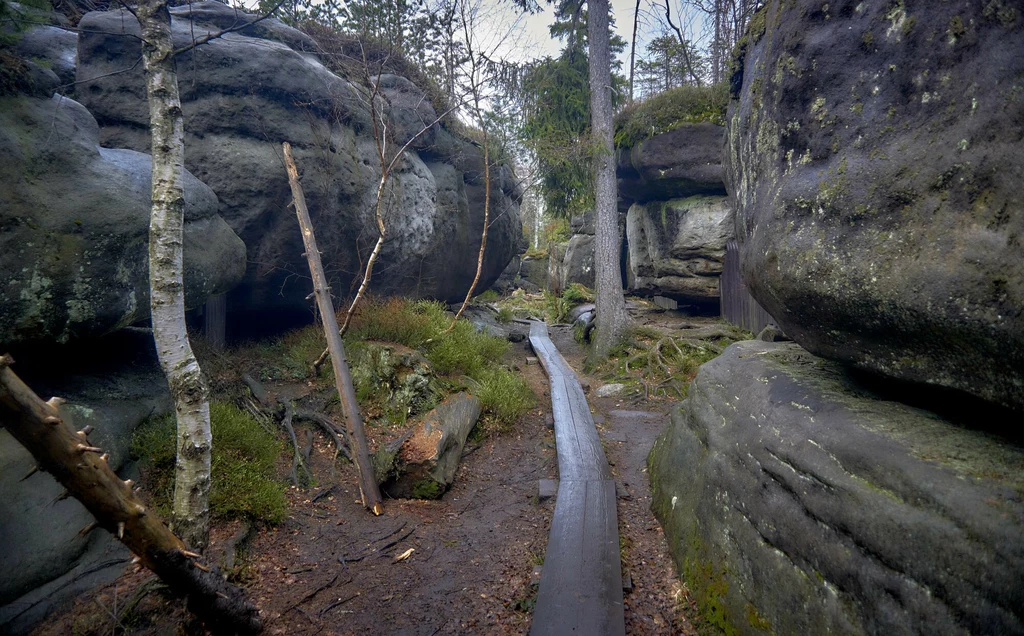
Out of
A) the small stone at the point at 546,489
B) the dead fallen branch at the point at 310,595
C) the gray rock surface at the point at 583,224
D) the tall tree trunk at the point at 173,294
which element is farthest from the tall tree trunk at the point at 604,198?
the gray rock surface at the point at 583,224

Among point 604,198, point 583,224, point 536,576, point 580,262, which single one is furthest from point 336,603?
point 583,224

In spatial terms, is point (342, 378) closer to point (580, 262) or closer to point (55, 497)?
point (55, 497)

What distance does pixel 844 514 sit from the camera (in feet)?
7.42

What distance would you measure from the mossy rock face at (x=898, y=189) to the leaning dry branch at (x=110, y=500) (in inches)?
150

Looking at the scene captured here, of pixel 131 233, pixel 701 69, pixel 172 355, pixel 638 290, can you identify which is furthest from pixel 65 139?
pixel 701 69

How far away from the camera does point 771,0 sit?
3535mm

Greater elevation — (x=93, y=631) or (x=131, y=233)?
(x=131, y=233)

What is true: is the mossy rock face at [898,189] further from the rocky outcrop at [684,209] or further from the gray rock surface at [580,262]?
the gray rock surface at [580,262]

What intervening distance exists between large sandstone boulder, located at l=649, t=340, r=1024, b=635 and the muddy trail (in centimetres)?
53

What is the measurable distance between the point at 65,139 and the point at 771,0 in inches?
249

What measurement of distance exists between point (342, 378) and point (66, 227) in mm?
3078

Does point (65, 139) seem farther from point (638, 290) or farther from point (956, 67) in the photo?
point (638, 290)

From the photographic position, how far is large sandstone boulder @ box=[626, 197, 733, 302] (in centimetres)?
1279

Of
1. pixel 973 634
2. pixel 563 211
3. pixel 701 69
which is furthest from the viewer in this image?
pixel 701 69
